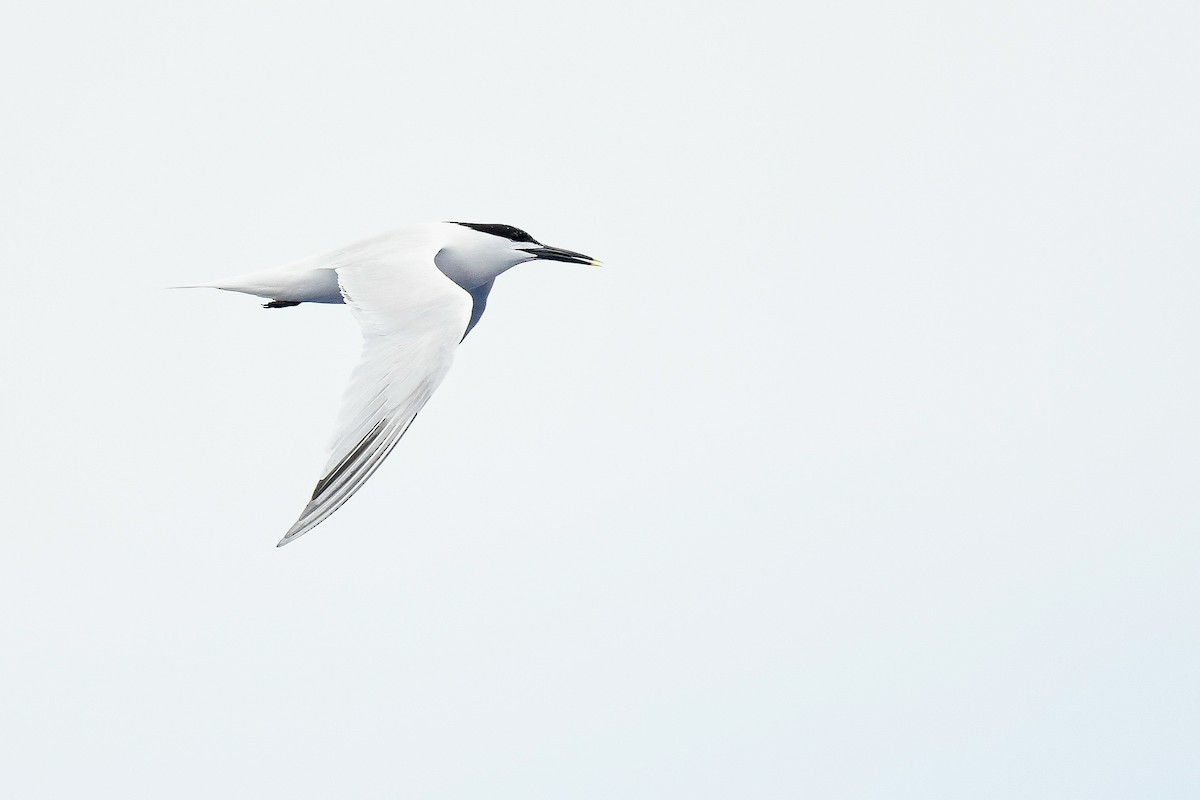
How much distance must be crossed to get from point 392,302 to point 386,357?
31.4 inches

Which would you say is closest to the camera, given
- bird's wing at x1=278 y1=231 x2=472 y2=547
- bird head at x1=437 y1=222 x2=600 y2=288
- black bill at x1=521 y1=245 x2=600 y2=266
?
bird's wing at x1=278 y1=231 x2=472 y2=547

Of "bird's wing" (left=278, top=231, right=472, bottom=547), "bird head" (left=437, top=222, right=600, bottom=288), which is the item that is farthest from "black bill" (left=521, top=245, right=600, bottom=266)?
"bird's wing" (left=278, top=231, right=472, bottom=547)

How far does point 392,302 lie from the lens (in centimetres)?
894

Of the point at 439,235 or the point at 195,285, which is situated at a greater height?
the point at 439,235

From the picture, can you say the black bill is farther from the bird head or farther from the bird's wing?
the bird's wing

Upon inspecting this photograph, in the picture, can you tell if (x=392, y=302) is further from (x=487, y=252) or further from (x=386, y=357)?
(x=487, y=252)

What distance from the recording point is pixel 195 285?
35.3 feet

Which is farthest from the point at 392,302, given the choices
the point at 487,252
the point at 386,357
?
the point at 487,252

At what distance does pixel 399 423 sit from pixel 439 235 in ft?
11.5

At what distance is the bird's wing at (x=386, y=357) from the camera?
7547mm

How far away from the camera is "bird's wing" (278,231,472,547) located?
7.55 m

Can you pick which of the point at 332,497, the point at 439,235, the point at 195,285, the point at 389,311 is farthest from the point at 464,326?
the point at 195,285

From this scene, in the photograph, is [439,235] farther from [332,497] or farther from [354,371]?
[332,497]

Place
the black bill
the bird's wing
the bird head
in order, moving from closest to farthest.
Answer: the bird's wing, the bird head, the black bill
